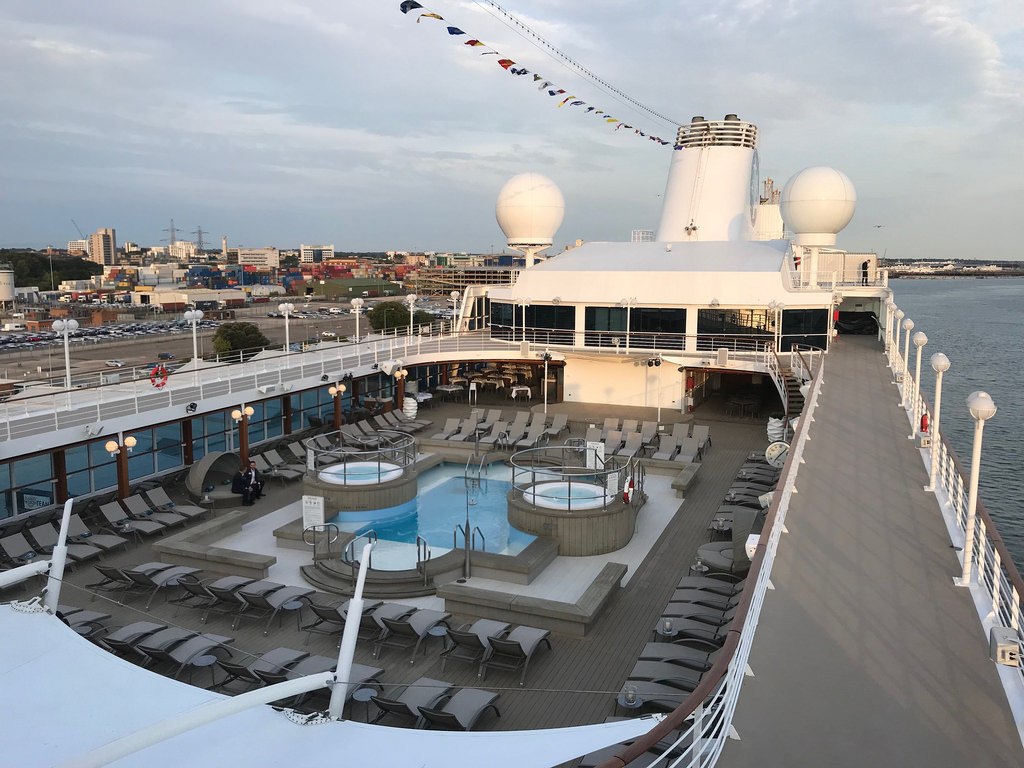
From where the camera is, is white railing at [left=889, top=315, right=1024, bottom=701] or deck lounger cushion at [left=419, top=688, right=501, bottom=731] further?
deck lounger cushion at [left=419, top=688, right=501, bottom=731]

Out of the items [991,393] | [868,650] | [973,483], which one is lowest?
[991,393]

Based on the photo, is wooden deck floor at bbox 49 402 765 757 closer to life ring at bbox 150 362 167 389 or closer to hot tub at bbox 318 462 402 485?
hot tub at bbox 318 462 402 485

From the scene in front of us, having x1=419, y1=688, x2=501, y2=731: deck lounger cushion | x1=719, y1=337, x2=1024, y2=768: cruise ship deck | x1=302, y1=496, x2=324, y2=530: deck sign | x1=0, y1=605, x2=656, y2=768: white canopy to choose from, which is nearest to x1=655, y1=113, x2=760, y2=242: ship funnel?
x1=302, y1=496, x2=324, y2=530: deck sign

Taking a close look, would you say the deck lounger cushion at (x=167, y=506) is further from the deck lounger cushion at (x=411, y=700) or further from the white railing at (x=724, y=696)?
the white railing at (x=724, y=696)

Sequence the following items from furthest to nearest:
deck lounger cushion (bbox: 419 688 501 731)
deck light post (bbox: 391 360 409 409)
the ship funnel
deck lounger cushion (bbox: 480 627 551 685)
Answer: the ship funnel, deck light post (bbox: 391 360 409 409), deck lounger cushion (bbox: 480 627 551 685), deck lounger cushion (bbox: 419 688 501 731)

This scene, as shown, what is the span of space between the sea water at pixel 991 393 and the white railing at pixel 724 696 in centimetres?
1045

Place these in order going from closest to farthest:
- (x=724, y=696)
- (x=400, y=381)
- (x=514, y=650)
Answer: (x=724, y=696) < (x=514, y=650) < (x=400, y=381)

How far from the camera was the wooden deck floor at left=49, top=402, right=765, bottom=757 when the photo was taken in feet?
24.0

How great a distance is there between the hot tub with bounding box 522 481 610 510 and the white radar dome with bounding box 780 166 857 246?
13903 millimetres

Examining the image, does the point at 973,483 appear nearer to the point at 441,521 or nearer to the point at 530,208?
the point at 441,521

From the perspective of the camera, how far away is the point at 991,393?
117ft

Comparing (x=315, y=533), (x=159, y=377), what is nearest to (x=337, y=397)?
(x=159, y=377)

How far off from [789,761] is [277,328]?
7889 centimetres

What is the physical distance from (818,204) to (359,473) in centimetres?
1567
